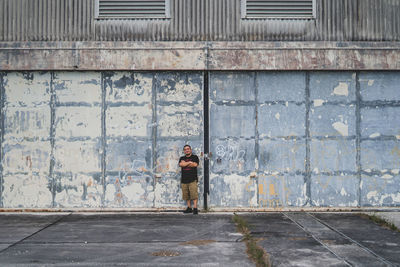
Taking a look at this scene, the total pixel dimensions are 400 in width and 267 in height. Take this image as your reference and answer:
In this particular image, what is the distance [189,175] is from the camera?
38.4ft

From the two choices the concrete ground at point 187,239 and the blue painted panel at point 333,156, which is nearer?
the concrete ground at point 187,239

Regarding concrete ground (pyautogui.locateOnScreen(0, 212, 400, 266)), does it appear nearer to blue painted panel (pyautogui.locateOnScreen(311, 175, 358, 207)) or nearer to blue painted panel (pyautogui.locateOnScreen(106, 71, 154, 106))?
blue painted panel (pyautogui.locateOnScreen(311, 175, 358, 207))

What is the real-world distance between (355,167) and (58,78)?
7.95 meters

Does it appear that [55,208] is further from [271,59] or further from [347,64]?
[347,64]

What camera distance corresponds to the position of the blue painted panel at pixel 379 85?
12.2m

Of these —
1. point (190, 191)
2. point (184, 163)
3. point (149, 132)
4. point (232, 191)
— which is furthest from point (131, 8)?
point (232, 191)

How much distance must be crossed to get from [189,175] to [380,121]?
5.08 m

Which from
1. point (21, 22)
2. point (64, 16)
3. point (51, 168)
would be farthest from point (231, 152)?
point (21, 22)

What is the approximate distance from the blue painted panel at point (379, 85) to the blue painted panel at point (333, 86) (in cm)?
28

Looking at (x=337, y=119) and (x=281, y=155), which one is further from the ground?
(x=337, y=119)

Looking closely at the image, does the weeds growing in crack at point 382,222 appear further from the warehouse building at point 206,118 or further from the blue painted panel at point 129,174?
the blue painted panel at point 129,174

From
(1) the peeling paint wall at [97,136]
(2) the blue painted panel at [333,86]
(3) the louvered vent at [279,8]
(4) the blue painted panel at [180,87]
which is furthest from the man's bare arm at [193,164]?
(3) the louvered vent at [279,8]

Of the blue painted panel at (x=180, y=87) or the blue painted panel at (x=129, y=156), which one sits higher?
the blue painted panel at (x=180, y=87)

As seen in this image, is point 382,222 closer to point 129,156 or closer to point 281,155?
point 281,155
